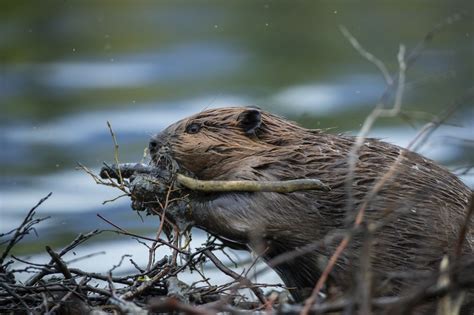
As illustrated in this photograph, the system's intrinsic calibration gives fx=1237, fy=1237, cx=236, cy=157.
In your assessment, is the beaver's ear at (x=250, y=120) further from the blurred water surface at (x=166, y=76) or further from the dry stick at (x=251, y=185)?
the blurred water surface at (x=166, y=76)

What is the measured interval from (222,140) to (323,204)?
2.01 ft

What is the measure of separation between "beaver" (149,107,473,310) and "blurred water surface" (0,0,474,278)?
150 inches

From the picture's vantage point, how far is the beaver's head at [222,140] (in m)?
4.98

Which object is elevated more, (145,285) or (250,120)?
(250,120)

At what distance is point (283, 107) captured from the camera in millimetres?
11875

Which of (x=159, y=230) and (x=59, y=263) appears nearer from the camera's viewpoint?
(x=59, y=263)

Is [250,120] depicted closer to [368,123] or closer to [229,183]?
[229,183]

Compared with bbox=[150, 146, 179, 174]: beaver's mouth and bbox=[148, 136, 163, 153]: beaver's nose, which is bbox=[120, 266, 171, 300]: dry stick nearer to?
bbox=[150, 146, 179, 174]: beaver's mouth

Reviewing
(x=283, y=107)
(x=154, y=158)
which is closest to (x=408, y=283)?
(x=154, y=158)

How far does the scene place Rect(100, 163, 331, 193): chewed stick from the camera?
4.42 meters

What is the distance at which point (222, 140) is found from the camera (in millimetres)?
5074

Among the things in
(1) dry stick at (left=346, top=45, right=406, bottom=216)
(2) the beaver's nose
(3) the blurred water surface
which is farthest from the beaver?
(3) the blurred water surface

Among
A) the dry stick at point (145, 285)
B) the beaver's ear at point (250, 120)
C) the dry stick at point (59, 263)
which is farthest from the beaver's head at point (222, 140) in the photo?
the dry stick at point (59, 263)

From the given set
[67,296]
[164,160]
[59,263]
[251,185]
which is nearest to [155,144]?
[164,160]
